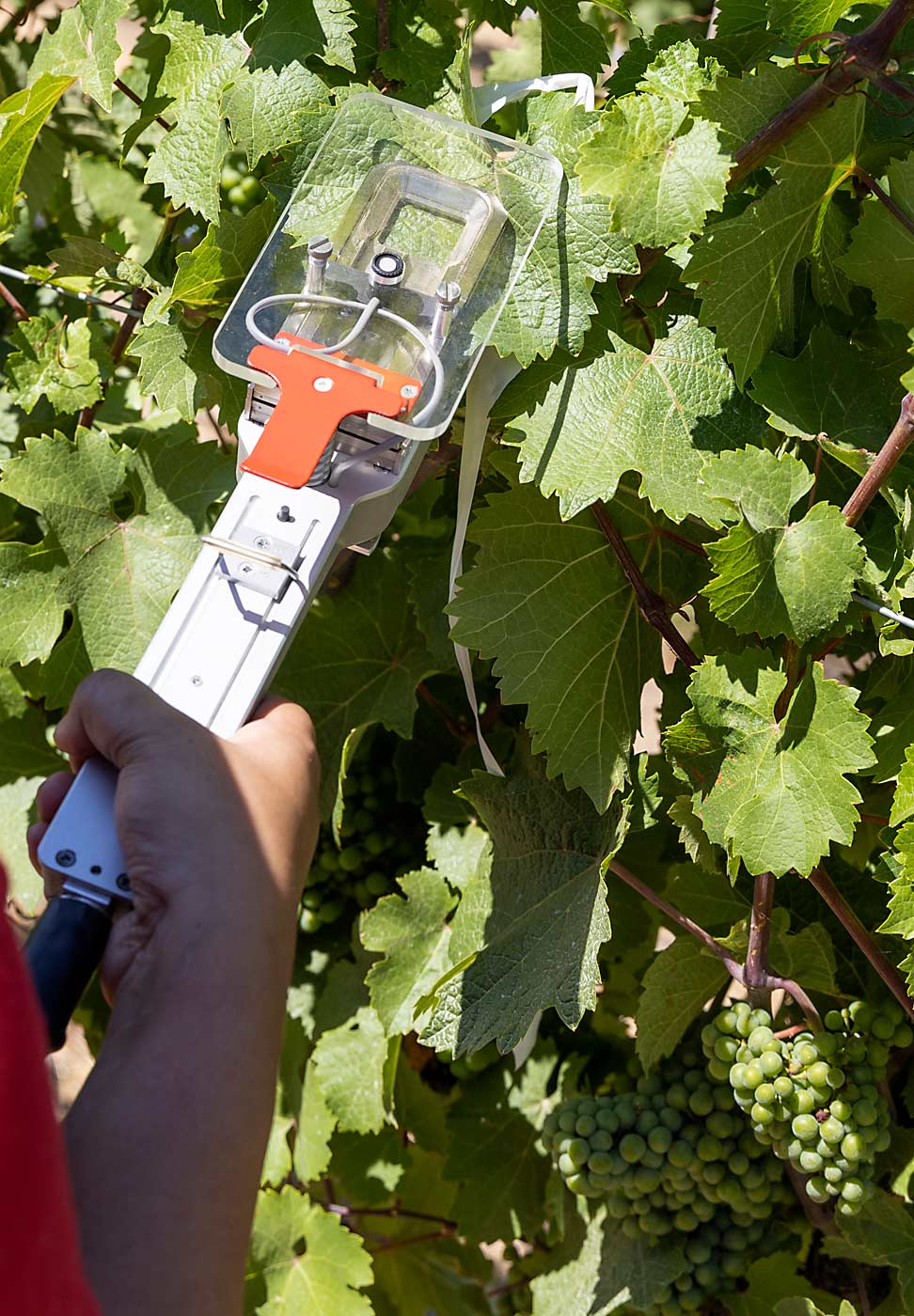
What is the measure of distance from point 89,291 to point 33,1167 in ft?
2.75

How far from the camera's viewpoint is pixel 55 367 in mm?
1097

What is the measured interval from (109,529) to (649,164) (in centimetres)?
56

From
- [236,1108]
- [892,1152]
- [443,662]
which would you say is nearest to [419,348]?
[443,662]

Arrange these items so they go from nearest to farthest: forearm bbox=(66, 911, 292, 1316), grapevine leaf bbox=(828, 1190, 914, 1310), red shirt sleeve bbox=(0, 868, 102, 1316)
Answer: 1. red shirt sleeve bbox=(0, 868, 102, 1316)
2. forearm bbox=(66, 911, 292, 1316)
3. grapevine leaf bbox=(828, 1190, 914, 1310)

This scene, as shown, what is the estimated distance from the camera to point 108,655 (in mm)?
1038

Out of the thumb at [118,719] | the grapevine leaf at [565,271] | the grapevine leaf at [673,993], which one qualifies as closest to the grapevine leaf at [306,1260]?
the grapevine leaf at [673,993]

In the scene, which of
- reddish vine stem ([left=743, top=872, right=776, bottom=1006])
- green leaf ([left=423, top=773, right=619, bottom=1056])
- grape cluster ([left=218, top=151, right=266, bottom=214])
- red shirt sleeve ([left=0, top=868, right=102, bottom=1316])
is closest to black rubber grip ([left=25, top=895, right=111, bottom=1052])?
red shirt sleeve ([left=0, top=868, right=102, bottom=1316])

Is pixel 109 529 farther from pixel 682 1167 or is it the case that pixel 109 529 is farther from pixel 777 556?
pixel 682 1167

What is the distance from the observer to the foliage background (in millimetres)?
777

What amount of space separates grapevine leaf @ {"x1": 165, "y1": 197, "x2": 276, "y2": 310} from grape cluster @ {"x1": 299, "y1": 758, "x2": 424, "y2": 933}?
49 centimetres

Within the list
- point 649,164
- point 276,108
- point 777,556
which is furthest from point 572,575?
point 276,108

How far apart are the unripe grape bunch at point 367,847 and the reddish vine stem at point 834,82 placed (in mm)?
671

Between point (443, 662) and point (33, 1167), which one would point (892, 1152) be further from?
point (33, 1167)

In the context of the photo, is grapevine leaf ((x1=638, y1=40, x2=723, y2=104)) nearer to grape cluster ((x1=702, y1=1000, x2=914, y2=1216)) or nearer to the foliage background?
the foliage background
